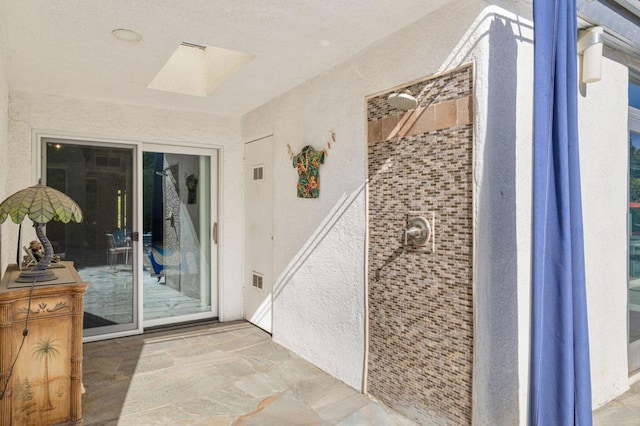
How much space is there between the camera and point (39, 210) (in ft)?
7.67

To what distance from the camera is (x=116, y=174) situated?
15.4 feet

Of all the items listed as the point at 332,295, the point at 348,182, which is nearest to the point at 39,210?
the point at 348,182

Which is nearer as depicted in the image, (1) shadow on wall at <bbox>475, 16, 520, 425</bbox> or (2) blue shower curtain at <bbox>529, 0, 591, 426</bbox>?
(2) blue shower curtain at <bbox>529, 0, 591, 426</bbox>

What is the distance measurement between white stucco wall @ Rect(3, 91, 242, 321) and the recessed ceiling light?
6.04 ft

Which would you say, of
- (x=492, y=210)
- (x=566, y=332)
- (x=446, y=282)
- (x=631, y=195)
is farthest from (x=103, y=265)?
(x=631, y=195)

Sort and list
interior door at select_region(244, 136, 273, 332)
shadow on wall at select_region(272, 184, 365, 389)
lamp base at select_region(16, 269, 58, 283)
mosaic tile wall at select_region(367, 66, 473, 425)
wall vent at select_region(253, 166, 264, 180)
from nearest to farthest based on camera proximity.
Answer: mosaic tile wall at select_region(367, 66, 473, 425)
lamp base at select_region(16, 269, 58, 283)
shadow on wall at select_region(272, 184, 365, 389)
interior door at select_region(244, 136, 273, 332)
wall vent at select_region(253, 166, 264, 180)

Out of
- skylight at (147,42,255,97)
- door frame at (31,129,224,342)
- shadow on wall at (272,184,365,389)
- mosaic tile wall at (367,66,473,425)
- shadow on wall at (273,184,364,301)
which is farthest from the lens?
door frame at (31,129,224,342)

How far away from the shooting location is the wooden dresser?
7.30ft

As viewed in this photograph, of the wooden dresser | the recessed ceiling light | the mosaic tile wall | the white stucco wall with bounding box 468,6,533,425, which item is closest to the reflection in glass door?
the white stucco wall with bounding box 468,6,533,425

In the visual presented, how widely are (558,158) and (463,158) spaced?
0.49m

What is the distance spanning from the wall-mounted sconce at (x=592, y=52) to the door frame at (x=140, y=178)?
12.9 ft

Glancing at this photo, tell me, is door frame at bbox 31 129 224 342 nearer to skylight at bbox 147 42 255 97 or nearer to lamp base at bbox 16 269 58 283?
skylight at bbox 147 42 255 97

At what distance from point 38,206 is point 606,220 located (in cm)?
377

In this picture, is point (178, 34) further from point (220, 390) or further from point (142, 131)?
point (220, 390)
